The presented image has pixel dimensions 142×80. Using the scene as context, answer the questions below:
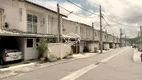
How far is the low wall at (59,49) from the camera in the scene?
2322 centimetres

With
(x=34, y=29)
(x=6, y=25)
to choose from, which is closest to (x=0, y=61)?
(x=6, y=25)

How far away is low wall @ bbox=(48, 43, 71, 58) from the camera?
23.2 metres

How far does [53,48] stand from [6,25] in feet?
19.6

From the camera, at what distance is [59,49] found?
24.7 m

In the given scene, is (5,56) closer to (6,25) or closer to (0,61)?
(0,61)

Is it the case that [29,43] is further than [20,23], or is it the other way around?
[29,43]

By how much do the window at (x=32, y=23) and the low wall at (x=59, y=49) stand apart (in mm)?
3772

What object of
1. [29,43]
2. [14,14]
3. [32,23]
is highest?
[14,14]

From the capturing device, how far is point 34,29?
25.8 metres

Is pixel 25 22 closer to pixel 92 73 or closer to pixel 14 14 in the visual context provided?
pixel 14 14

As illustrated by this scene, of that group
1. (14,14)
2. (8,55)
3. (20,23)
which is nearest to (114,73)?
(8,55)

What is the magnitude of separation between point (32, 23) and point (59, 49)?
4850mm

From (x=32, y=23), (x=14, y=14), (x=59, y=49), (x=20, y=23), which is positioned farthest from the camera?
(x=32, y=23)

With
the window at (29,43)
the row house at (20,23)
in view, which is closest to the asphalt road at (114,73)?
the row house at (20,23)
